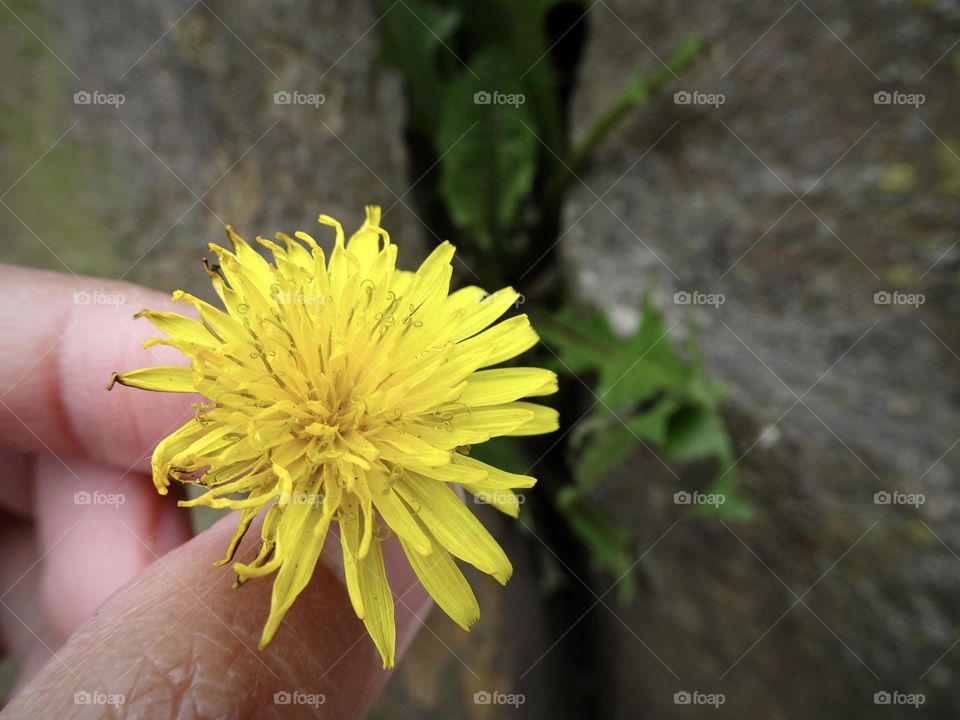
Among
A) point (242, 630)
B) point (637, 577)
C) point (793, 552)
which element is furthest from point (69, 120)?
point (793, 552)

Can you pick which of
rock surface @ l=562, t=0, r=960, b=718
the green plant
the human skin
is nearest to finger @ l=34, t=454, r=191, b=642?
the human skin

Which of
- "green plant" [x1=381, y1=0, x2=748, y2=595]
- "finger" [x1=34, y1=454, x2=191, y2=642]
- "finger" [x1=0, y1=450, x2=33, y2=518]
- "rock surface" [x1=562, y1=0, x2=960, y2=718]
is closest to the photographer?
"finger" [x1=34, y1=454, x2=191, y2=642]

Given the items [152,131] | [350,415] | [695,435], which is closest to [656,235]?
A: [695,435]

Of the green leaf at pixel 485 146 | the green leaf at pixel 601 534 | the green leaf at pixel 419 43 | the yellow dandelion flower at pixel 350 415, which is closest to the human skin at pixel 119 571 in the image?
the yellow dandelion flower at pixel 350 415

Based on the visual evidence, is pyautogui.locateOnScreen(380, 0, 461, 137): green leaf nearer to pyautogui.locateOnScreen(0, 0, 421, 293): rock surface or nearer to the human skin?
pyautogui.locateOnScreen(0, 0, 421, 293): rock surface

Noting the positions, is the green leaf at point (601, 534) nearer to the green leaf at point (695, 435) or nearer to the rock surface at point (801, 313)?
the rock surface at point (801, 313)

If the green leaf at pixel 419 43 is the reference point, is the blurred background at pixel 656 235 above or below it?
below

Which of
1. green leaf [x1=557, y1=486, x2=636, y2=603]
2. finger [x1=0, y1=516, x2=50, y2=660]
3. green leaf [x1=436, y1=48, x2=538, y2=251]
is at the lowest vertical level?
green leaf [x1=557, y1=486, x2=636, y2=603]
